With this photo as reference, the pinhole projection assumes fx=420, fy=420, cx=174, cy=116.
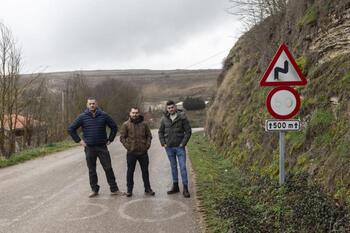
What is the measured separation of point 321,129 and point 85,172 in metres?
7.06

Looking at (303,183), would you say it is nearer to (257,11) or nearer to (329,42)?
(329,42)

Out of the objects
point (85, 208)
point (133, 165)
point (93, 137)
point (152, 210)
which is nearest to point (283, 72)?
point (152, 210)

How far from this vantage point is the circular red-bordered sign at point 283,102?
221 inches

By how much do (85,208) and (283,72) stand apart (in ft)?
13.2

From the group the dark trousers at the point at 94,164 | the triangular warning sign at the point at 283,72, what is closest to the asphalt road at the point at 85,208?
the dark trousers at the point at 94,164

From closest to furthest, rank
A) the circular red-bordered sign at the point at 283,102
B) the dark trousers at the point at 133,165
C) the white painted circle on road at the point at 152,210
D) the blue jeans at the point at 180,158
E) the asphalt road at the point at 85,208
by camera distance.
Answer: the circular red-bordered sign at the point at 283,102, the asphalt road at the point at 85,208, the white painted circle on road at the point at 152,210, the blue jeans at the point at 180,158, the dark trousers at the point at 133,165

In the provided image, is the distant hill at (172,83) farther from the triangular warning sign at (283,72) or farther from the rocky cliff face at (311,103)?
the triangular warning sign at (283,72)

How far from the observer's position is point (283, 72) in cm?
573

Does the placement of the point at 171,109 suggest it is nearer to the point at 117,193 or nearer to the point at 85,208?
the point at 117,193

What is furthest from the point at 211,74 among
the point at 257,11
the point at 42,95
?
the point at 257,11

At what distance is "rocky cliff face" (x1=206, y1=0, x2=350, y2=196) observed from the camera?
6.11 m

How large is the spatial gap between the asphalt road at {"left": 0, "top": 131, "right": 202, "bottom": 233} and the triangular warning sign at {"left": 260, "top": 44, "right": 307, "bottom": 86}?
2324mm

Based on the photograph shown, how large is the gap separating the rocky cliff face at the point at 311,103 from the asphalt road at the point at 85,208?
185 centimetres

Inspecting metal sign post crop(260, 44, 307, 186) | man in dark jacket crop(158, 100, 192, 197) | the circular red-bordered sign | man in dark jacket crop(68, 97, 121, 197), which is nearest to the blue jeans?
man in dark jacket crop(158, 100, 192, 197)
